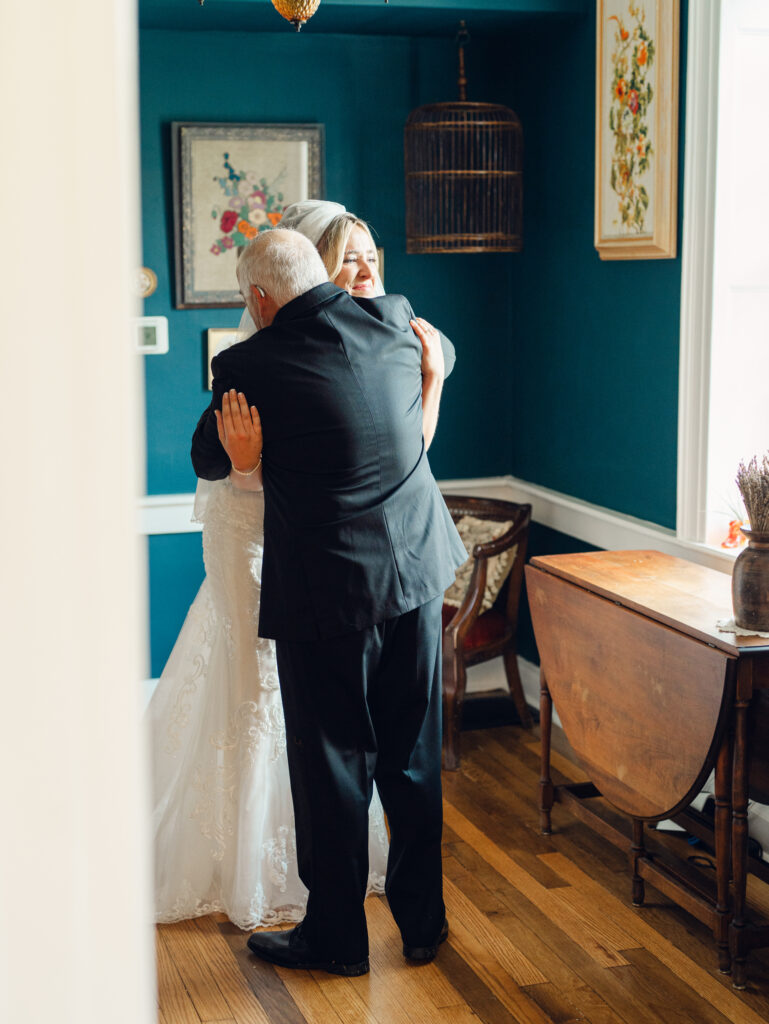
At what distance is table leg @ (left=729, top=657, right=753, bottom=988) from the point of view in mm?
2369

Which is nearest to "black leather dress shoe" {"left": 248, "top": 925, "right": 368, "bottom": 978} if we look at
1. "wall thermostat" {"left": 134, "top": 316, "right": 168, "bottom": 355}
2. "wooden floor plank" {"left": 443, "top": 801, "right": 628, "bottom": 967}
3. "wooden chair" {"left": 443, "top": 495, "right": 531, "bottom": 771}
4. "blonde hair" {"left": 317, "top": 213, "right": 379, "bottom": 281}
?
"wooden floor plank" {"left": 443, "top": 801, "right": 628, "bottom": 967}

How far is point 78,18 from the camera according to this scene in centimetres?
41

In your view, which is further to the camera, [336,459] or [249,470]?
[249,470]

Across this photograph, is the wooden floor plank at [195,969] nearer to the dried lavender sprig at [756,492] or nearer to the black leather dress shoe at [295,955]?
the black leather dress shoe at [295,955]

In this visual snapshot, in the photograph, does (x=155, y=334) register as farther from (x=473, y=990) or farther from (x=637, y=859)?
(x=473, y=990)

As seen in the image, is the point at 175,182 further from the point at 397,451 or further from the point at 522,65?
the point at 397,451

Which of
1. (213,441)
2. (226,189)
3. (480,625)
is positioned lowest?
(480,625)

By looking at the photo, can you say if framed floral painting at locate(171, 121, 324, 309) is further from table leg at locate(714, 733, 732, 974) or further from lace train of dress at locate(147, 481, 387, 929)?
table leg at locate(714, 733, 732, 974)

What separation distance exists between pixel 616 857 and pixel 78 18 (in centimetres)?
308

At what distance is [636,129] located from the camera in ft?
11.1

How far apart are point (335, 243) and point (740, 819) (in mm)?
1541

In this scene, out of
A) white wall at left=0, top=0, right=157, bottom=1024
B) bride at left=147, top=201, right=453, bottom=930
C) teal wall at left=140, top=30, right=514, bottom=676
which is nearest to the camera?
white wall at left=0, top=0, right=157, bottom=1024

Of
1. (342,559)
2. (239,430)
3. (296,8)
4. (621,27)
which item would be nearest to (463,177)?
(621,27)

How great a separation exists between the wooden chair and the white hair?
1.83 metres
